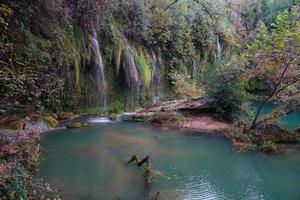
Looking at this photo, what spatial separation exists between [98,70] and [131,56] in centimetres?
197

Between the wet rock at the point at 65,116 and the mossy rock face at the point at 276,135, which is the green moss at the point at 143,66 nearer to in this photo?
the wet rock at the point at 65,116

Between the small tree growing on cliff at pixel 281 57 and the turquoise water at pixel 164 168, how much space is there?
2.16 meters

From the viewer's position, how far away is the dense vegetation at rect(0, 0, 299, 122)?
26.4ft

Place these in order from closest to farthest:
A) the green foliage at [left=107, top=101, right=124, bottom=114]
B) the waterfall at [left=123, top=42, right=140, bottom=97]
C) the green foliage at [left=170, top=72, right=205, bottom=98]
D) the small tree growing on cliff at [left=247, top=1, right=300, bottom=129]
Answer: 1. the small tree growing on cliff at [left=247, top=1, right=300, bottom=129]
2. the green foliage at [left=107, top=101, right=124, bottom=114]
3. the waterfall at [left=123, top=42, right=140, bottom=97]
4. the green foliage at [left=170, top=72, right=205, bottom=98]

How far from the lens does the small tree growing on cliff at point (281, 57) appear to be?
33.8ft

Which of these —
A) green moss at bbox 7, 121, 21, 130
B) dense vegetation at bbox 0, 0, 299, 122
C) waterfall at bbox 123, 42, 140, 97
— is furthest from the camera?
waterfall at bbox 123, 42, 140, 97

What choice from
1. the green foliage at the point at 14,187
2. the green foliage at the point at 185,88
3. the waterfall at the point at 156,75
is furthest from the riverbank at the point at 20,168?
the waterfall at the point at 156,75

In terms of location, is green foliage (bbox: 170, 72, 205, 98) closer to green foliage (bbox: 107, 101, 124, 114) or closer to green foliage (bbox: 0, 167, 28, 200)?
green foliage (bbox: 107, 101, 124, 114)

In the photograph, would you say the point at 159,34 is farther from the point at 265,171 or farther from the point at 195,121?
the point at 265,171

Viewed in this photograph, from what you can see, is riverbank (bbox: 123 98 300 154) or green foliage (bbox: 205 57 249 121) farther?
green foliage (bbox: 205 57 249 121)

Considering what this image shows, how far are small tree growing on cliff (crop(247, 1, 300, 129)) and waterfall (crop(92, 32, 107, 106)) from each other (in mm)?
6266

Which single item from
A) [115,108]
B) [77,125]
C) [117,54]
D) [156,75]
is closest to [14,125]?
[77,125]

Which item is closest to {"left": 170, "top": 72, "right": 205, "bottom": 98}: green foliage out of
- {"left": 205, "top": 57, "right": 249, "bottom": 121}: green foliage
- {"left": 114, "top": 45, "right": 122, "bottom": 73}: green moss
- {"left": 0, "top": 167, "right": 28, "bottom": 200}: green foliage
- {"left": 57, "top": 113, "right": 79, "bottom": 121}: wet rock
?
{"left": 205, "top": 57, "right": 249, "bottom": 121}: green foliage

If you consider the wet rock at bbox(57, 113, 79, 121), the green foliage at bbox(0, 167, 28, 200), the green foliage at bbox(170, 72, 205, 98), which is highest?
the green foliage at bbox(170, 72, 205, 98)
